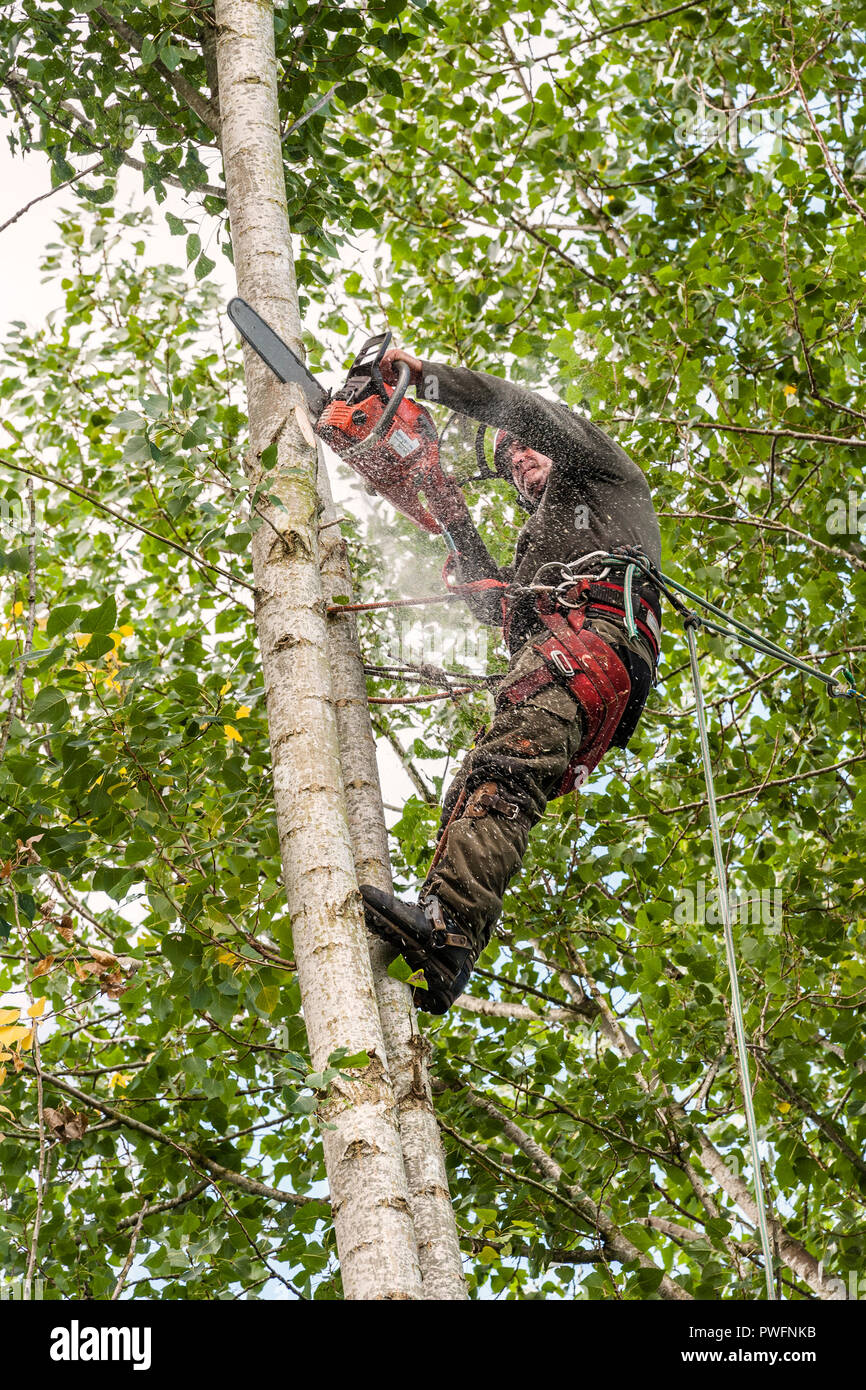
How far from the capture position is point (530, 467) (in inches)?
149

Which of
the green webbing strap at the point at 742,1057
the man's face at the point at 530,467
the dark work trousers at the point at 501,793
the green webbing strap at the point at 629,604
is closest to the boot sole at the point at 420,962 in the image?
the dark work trousers at the point at 501,793

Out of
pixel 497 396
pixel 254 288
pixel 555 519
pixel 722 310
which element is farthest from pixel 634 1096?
pixel 722 310

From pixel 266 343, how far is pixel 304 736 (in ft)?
2.99

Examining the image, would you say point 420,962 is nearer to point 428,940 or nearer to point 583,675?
point 428,940

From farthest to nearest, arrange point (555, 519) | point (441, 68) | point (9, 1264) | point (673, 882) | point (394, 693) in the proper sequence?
point (441, 68), point (394, 693), point (673, 882), point (555, 519), point (9, 1264)

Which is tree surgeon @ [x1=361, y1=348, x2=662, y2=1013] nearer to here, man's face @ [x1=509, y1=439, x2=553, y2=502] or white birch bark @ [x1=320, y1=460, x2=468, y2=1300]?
man's face @ [x1=509, y1=439, x2=553, y2=502]

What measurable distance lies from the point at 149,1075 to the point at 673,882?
2.11 metres

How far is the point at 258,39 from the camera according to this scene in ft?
10.1

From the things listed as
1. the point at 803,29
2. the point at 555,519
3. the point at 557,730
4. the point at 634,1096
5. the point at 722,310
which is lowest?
the point at 634,1096

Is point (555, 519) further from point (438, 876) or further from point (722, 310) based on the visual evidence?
point (722, 310)

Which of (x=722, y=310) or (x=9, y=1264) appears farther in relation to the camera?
(x=722, y=310)

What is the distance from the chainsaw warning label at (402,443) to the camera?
3467 millimetres

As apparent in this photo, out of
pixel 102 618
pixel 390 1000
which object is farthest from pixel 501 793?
pixel 102 618

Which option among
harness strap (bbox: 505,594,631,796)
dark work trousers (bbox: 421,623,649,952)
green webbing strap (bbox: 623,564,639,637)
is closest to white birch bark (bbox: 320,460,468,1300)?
dark work trousers (bbox: 421,623,649,952)
